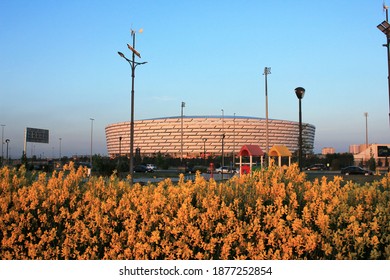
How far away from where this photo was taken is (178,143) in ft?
456

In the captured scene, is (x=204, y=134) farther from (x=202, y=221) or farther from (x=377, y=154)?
(x=202, y=221)

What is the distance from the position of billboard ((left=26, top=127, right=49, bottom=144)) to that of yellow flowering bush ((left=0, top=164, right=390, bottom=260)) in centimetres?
7809

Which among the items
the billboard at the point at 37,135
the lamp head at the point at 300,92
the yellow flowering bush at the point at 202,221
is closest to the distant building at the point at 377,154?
the lamp head at the point at 300,92

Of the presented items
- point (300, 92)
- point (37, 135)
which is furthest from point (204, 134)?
point (300, 92)

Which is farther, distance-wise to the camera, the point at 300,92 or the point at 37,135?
the point at 37,135

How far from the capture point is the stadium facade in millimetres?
136000

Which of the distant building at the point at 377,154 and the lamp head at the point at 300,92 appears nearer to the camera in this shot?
the lamp head at the point at 300,92

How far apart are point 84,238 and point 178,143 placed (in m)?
135

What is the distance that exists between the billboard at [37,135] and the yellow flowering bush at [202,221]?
256ft

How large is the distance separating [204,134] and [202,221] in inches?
5205

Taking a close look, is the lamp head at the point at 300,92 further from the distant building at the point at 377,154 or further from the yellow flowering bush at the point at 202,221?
the distant building at the point at 377,154

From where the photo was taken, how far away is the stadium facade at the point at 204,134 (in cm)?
13600

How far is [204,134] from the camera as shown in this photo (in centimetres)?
13625
